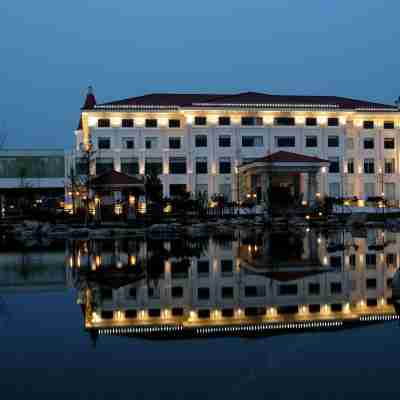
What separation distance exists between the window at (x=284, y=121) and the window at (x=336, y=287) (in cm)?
3754

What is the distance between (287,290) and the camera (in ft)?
30.2

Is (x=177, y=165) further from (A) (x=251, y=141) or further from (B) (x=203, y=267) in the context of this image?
(B) (x=203, y=267)

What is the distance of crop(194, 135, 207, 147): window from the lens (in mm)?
45531

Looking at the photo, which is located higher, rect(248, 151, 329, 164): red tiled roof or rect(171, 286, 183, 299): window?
rect(248, 151, 329, 164): red tiled roof

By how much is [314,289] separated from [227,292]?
5.21ft

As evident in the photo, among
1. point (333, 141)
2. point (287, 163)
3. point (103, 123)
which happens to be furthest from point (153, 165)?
point (333, 141)

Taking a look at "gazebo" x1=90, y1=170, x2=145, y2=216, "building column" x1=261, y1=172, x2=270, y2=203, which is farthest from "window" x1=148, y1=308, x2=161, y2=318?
"building column" x1=261, y1=172, x2=270, y2=203

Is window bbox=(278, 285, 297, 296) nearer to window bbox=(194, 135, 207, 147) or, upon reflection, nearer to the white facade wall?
the white facade wall

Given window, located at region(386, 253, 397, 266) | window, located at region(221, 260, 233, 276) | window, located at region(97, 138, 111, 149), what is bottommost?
window, located at region(221, 260, 233, 276)

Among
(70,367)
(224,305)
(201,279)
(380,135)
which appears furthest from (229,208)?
(70,367)

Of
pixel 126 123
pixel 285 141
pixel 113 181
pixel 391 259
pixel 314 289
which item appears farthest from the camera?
pixel 285 141

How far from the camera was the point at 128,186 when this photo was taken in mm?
32719

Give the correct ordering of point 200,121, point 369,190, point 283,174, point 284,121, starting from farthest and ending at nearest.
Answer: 1. point 369,190
2. point 284,121
3. point 200,121
4. point 283,174

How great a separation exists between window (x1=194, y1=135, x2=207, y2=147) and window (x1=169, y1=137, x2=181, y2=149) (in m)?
1.59
